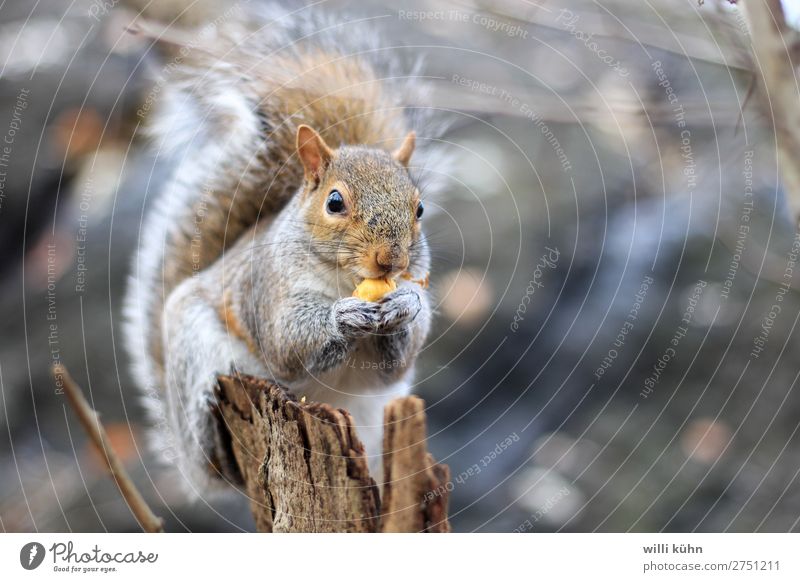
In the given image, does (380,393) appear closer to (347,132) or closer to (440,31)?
(347,132)

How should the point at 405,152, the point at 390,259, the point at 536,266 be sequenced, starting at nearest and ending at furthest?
the point at 390,259
the point at 405,152
the point at 536,266

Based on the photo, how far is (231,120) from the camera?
3.83 ft

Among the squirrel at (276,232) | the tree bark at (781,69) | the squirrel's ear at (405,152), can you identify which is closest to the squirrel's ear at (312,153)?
the squirrel at (276,232)

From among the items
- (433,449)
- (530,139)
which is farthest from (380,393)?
(530,139)

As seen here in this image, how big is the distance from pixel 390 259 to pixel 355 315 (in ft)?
0.32

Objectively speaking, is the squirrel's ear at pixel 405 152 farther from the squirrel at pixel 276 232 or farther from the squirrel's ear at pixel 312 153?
the squirrel's ear at pixel 312 153

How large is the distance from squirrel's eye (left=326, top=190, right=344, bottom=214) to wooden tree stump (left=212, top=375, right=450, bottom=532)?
270 millimetres

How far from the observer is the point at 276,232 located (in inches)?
43.4

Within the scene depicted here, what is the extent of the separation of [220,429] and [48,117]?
674 millimetres

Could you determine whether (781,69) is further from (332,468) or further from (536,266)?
(332,468)

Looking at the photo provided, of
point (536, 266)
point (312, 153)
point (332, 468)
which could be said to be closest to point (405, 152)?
point (312, 153)

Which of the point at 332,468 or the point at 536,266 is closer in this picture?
the point at 332,468

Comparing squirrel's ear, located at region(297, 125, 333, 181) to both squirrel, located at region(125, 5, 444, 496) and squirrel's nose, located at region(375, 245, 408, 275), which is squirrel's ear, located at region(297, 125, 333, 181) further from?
squirrel's nose, located at region(375, 245, 408, 275)

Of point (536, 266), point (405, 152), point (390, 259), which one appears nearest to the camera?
point (390, 259)
